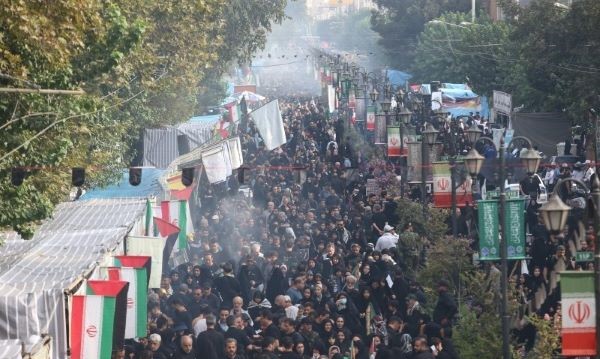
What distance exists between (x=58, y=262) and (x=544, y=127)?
23.1 meters

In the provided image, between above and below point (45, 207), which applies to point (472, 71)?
below

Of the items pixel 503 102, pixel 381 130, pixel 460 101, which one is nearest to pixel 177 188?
pixel 381 130

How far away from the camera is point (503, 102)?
137 feet

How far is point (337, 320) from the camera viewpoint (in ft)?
58.3

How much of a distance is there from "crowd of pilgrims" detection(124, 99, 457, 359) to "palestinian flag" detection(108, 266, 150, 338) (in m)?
0.22

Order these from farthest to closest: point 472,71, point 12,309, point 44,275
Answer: point 472,71
point 44,275
point 12,309

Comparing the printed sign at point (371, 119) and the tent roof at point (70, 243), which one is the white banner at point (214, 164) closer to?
the tent roof at point (70, 243)

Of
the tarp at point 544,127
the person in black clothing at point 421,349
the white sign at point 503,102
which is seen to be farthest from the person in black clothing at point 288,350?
the white sign at point 503,102

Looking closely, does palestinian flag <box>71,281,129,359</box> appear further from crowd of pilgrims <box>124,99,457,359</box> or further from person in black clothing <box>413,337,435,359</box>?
person in black clothing <box>413,337,435,359</box>

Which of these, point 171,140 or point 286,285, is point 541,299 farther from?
point 171,140

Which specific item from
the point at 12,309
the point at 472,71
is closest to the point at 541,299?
the point at 12,309

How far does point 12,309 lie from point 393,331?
17.5 feet

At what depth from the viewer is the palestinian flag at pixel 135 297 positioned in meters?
16.7

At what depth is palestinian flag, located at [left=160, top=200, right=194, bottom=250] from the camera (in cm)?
2588
